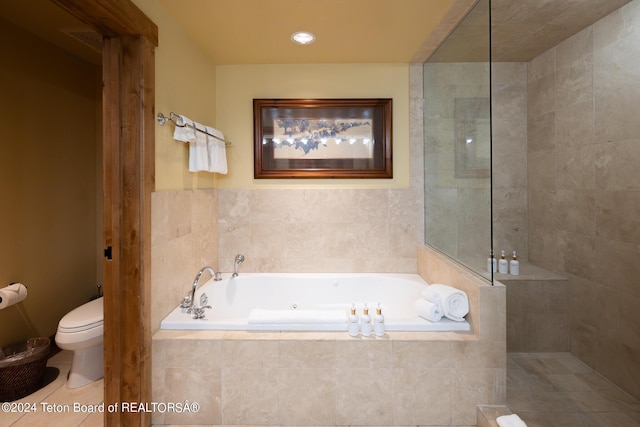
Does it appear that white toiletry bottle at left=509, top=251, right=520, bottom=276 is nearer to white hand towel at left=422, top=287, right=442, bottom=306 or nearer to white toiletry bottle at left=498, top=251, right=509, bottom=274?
white toiletry bottle at left=498, top=251, right=509, bottom=274

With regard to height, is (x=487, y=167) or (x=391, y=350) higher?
(x=487, y=167)

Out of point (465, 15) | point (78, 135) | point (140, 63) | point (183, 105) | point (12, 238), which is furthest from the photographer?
point (78, 135)

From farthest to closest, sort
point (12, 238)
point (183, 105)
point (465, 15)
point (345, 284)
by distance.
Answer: point (345, 284)
point (12, 238)
point (183, 105)
point (465, 15)

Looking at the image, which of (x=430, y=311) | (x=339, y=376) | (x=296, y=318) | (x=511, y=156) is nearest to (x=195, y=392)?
(x=296, y=318)

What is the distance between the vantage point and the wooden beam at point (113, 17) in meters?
1.34

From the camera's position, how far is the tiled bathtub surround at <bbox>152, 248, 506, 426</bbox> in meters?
1.65

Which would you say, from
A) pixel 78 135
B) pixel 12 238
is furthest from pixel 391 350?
pixel 78 135

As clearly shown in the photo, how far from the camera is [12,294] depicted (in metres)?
2.08

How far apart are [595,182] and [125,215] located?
119 inches

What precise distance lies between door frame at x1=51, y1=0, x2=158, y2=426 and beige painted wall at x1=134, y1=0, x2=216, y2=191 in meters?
0.16

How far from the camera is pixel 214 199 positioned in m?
2.65

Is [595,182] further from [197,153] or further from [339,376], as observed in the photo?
[197,153]

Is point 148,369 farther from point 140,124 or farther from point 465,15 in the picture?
point 465,15

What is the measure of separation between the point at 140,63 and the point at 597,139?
295 centimetres
